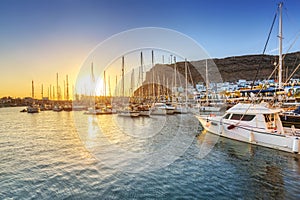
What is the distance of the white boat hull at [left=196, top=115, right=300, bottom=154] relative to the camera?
10406 mm

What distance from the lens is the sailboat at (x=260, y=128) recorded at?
35.1 ft

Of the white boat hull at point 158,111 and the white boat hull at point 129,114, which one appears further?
the white boat hull at point 158,111

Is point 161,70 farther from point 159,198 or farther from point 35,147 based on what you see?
point 159,198

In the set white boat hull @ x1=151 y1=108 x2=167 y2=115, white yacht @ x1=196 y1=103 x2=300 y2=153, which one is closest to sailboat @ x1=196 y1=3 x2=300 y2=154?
white yacht @ x1=196 y1=103 x2=300 y2=153

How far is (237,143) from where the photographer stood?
12812 millimetres

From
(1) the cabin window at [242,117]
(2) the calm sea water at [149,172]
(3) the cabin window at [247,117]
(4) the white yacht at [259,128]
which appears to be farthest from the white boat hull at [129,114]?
(3) the cabin window at [247,117]

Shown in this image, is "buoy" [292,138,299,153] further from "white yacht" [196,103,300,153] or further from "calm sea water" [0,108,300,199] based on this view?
"calm sea water" [0,108,300,199]

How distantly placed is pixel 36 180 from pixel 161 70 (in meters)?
40.3

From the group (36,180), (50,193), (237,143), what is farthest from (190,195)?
(237,143)

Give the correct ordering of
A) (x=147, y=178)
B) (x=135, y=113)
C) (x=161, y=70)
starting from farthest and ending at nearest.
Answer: (x=161, y=70) → (x=135, y=113) → (x=147, y=178)

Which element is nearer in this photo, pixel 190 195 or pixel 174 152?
pixel 190 195

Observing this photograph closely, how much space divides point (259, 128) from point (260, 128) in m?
0.06

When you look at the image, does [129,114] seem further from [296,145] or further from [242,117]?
[296,145]

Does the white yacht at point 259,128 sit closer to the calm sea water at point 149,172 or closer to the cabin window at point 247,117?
the cabin window at point 247,117
